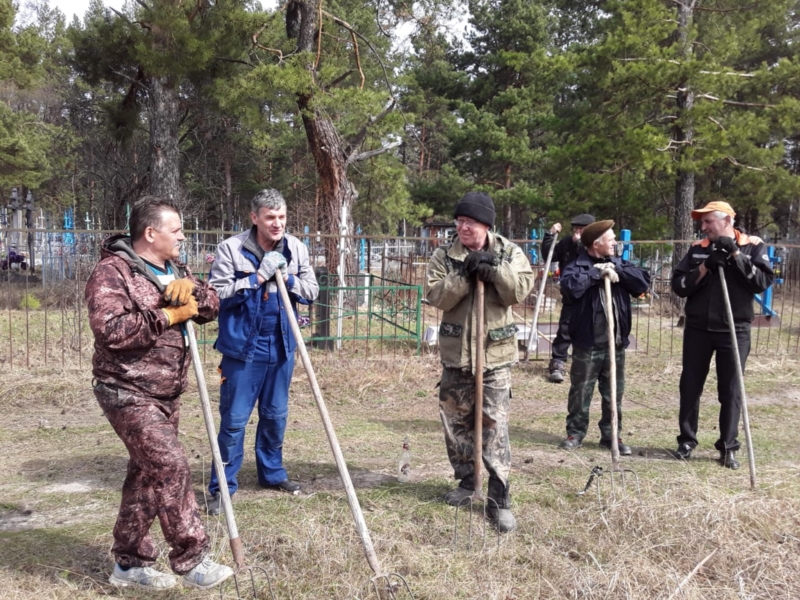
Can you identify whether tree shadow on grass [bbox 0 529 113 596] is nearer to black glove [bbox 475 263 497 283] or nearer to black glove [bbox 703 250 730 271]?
black glove [bbox 475 263 497 283]

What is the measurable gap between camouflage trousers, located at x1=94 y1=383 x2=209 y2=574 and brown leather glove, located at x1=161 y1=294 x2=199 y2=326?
1.17 ft

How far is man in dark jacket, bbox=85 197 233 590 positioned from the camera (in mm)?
2678

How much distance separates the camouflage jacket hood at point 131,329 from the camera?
2.61 metres

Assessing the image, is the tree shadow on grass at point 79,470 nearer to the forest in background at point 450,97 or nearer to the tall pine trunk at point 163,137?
the forest in background at point 450,97

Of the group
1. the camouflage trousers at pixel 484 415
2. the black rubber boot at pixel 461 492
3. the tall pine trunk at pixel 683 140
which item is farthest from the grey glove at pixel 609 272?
the tall pine trunk at pixel 683 140

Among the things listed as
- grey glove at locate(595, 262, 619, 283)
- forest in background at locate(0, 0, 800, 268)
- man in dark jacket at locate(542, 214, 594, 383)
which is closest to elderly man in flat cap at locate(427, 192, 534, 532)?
grey glove at locate(595, 262, 619, 283)

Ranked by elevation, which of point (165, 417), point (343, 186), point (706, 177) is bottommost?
point (165, 417)

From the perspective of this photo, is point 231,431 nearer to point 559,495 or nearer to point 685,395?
point 559,495

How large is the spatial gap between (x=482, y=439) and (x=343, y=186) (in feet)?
28.7

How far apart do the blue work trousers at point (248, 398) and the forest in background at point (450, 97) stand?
22.6ft

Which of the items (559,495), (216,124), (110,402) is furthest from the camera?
(216,124)

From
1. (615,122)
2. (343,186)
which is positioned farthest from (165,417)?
(615,122)

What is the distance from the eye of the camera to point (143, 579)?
2896mm

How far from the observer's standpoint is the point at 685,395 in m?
4.93
